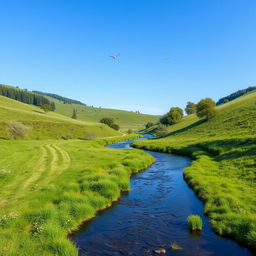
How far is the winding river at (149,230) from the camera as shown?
11.4 m

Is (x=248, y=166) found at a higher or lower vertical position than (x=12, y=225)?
higher

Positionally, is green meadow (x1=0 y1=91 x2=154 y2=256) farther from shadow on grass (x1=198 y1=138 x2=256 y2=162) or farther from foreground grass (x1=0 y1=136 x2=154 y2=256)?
shadow on grass (x1=198 y1=138 x2=256 y2=162)

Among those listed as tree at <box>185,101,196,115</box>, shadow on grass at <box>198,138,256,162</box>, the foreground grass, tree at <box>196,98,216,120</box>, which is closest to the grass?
the foreground grass

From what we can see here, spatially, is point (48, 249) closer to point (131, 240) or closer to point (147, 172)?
point (131, 240)

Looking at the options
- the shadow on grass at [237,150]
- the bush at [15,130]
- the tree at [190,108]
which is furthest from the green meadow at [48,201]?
the tree at [190,108]

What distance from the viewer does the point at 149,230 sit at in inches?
A: 532

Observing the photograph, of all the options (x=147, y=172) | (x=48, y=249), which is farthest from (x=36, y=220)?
(x=147, y=172)

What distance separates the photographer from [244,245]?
11.7 metres

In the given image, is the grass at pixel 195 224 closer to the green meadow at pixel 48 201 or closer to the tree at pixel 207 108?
the green meadow at pixel 48 201

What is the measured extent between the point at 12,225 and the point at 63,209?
3242mm

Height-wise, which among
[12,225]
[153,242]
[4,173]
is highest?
[4,173]

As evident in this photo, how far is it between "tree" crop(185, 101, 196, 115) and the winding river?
15786cm

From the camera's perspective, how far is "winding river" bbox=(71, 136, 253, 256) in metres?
11.4

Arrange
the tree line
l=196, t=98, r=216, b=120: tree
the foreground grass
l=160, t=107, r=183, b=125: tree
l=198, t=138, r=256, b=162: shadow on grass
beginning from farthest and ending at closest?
l=160, t=107, r=183, b=125: tree < the tree line < l=196, t=98, r=216, b=120: tree < l=198, t=138, r=256, b=162: shadow on grass < the foreground grass
